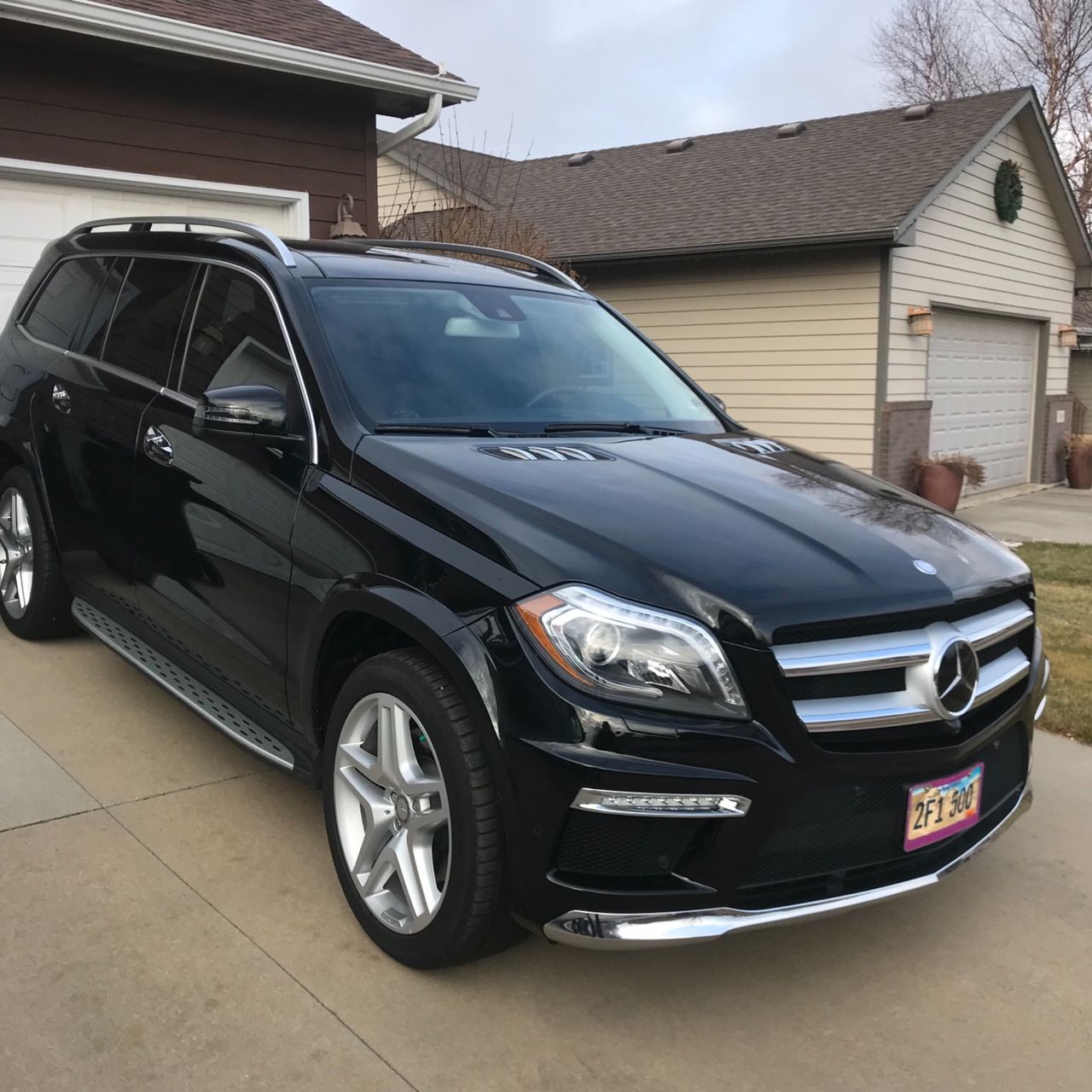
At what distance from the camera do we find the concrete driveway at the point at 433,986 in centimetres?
259

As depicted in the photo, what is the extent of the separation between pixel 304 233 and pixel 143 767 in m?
6.27

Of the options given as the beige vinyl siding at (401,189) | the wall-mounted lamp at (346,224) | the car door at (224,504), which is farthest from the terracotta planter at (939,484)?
the car door at (224,504)

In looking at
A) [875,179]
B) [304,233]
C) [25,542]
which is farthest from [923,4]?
[25,542]

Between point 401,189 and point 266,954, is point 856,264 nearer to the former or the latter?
point 401,189

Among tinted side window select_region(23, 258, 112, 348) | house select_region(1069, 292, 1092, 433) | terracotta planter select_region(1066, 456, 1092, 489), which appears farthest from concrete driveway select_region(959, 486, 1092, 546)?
tinted side window select_region(23, 258, 112, 348)

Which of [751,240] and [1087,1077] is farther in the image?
[751,240]

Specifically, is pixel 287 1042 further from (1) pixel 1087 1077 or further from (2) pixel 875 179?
(2) pixel 875 179

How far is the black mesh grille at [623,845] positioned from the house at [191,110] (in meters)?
6.92

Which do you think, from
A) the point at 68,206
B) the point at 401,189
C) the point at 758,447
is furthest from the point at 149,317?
the point at 401,189

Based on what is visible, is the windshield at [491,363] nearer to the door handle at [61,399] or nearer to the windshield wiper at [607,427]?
the windshield wiper at [607,427]

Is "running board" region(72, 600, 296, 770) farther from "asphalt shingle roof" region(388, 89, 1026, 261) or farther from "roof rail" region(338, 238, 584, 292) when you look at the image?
"asphalt shingle roof" region(388, 89, 1026, 261)

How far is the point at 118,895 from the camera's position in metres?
3.21

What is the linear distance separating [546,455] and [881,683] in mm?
1174

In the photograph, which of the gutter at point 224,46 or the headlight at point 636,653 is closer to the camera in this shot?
the headlight at point 636,653
